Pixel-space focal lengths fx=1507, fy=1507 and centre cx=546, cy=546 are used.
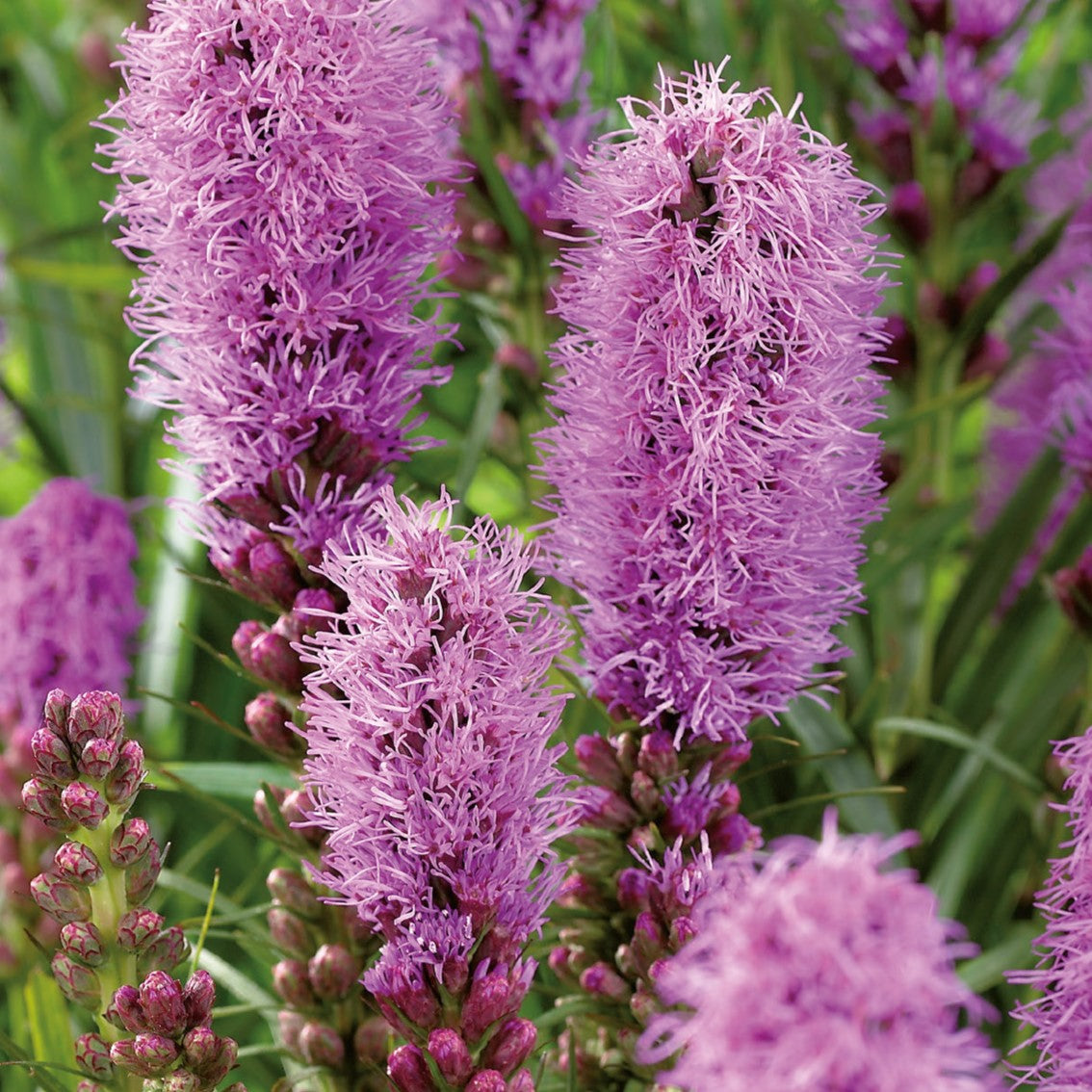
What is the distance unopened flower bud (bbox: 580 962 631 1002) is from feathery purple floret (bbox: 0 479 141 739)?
15.5 inches

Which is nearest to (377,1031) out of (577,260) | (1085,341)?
(577,260)

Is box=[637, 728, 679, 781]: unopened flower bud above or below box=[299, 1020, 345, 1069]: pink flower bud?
above

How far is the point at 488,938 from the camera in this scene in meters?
0.52

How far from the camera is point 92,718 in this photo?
1.62ft

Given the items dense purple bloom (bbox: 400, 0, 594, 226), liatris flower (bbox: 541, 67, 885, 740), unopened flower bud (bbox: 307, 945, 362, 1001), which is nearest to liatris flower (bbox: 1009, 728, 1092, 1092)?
liatris flower (bbox: 541, 67, 885, 740)

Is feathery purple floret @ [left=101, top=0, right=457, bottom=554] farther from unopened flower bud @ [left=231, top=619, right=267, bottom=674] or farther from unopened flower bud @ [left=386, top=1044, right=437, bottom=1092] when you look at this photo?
unopened flower bud @ [left=386, top=1044, right=437, bottom=1092]

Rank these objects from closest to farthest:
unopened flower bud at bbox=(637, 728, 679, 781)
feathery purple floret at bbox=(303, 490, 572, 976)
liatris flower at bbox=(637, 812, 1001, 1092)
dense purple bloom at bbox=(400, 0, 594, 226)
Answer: liatris flower at bbox=(637, 812, 1001, 1092) < feathery purple floret at bbox=(303, 490, 572, 976) < unopened flower bud at bbox=(637, 728, 679, 781) < dense purple bloom at bbox=(400, 0, 594, 226)

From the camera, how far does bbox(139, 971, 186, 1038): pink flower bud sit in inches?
19.3

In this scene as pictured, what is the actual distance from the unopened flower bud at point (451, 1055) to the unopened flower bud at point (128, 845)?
0.12 metres

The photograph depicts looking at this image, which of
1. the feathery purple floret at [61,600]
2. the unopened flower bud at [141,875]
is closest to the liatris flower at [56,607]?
the feathery purple floret at [61,600]

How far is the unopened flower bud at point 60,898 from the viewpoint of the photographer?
510 mm

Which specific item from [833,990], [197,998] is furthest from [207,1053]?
→ [833,990]

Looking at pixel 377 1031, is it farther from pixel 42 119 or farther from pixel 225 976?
pixel 42 119

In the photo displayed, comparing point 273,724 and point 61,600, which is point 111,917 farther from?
point 61,600
